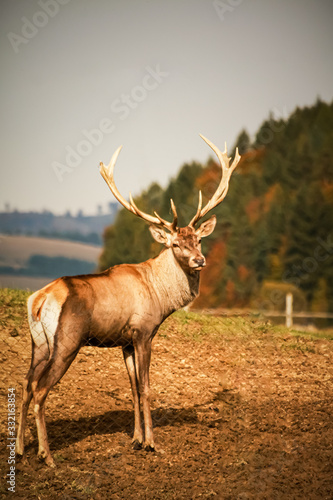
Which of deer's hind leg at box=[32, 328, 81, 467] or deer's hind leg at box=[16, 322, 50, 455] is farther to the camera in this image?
deer's hind leg at box=[16, 322, 50, 455]

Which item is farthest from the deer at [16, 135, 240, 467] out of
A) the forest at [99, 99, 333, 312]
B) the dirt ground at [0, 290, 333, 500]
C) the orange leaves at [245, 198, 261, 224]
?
the orange leaves at [245, 198, 261, 224]

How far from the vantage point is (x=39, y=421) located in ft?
16.8

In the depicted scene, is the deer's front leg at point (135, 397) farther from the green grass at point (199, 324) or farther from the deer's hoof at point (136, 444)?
the green grass at point (199, 324)

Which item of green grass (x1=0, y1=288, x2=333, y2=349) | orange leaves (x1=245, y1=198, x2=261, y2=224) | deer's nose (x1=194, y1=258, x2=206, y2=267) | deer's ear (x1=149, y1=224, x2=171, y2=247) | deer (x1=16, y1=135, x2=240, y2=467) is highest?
orange leaves (x1=245, y1=198, x2=261, y2=224)

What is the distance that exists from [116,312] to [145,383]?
84 centimetres

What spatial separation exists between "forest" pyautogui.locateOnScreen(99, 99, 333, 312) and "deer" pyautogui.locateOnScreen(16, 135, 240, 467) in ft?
92.1

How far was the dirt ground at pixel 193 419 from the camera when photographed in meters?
5.10

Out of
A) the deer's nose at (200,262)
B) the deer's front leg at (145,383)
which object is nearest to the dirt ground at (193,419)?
the deer's front leg at (145,383)

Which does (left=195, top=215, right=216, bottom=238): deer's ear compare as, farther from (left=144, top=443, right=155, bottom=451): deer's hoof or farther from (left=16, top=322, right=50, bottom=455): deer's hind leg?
(left=144, top=443, right=155, bottom=451): deer's hoof

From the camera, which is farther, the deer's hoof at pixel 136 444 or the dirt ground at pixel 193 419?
the deer's hoof at pixel 136 444

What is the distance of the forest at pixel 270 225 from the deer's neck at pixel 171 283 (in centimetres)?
2799

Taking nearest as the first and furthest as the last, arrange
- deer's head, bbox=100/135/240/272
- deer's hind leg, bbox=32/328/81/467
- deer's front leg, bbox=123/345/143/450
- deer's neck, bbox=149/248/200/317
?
1. deer's hind leg, bbox=32/328/81/467
2. deer's front leg, bbox=123/345/143/450
3. deer's head, bbox=100/135/240/272
4. deer's neck, bbox=149/248/200/317

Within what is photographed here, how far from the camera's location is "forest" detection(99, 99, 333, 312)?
41719 millimetres

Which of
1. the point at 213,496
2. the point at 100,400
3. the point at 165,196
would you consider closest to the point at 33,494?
the point at 213,496
